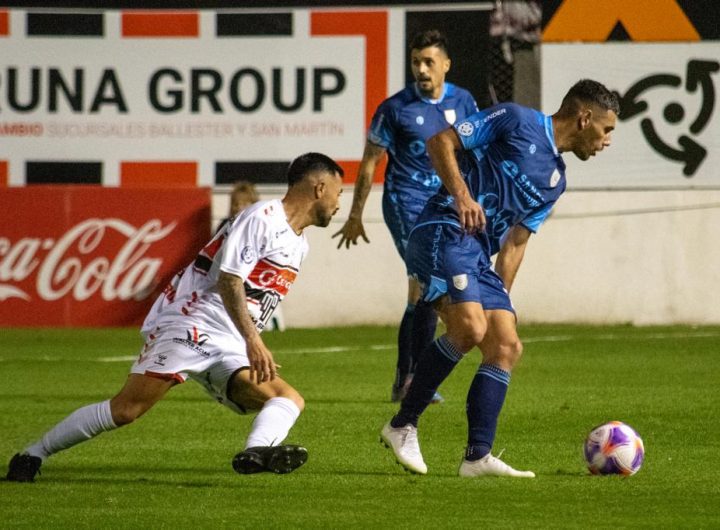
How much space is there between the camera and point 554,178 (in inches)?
282

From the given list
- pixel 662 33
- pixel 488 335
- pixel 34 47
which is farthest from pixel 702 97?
pixel 488 335

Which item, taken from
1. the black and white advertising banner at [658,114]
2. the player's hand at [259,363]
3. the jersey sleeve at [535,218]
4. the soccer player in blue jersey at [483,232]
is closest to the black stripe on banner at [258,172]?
the black and white advertising banner at [658,114]

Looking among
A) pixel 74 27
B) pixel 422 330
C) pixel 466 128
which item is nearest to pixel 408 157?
pixel 422 330

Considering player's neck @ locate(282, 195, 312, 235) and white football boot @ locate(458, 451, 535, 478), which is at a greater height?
player's neck @ locate(282, 195, 312, 235)

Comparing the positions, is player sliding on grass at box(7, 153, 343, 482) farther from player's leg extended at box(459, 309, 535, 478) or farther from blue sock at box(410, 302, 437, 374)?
blue sock at box(410, 302, 437, 374)

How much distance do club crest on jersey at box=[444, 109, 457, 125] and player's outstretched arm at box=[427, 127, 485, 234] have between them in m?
3.14

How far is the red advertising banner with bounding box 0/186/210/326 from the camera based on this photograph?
52.2ft

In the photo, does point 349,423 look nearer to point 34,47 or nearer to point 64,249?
point 64,249

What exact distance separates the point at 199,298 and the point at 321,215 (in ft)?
2.07

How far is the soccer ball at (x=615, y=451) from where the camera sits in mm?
6918

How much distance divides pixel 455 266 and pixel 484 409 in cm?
63

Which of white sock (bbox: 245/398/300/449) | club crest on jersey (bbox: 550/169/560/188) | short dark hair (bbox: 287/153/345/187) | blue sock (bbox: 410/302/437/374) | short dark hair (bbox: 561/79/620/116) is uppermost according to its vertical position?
short dark hair (bbox: 561/79/620/116)

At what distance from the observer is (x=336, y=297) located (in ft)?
53.3

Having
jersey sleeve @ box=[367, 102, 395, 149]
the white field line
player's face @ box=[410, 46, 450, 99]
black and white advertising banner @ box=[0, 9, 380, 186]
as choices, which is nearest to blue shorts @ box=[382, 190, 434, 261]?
jersey sleeve @ box=[367, 102, 395, 149]
